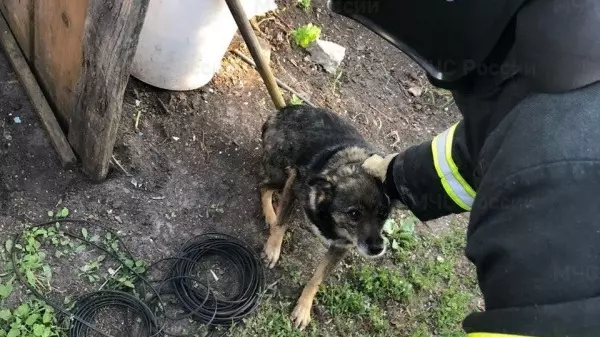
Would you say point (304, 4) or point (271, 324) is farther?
point (304, 4)

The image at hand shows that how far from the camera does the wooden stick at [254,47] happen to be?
11.9 ft

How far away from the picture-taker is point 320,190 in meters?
3.72

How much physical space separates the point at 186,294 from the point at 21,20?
6.06ft

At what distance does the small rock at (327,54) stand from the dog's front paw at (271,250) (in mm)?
1619

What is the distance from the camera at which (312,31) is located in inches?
192

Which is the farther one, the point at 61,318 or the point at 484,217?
the point at 61,318

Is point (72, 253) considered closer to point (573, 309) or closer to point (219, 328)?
point (219, 328)

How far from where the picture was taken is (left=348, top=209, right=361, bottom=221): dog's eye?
3615 millimetres

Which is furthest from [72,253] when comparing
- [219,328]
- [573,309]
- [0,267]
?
[573,309]

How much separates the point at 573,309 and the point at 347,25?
13.5 ft

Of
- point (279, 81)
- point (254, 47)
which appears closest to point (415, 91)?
point (279, 81)

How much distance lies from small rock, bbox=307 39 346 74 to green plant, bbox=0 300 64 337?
2688mm

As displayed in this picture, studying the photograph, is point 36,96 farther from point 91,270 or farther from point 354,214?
point 354,214

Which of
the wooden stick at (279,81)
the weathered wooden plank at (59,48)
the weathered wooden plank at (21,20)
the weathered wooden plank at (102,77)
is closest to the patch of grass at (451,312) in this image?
the wooden stick at (279,81)
